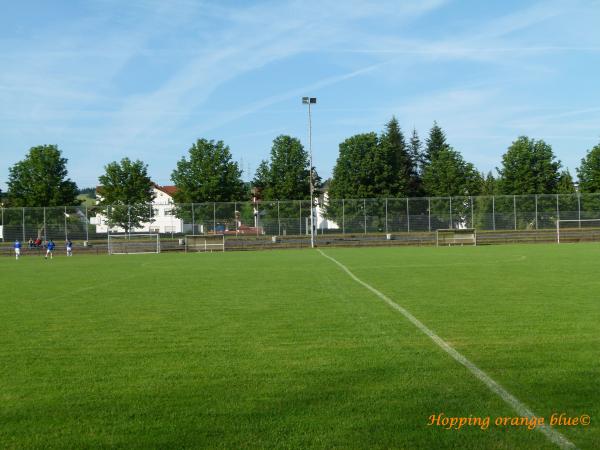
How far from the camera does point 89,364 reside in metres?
6.63

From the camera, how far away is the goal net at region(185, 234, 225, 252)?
137 ft

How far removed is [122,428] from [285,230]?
139 ft

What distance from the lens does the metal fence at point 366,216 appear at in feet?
153

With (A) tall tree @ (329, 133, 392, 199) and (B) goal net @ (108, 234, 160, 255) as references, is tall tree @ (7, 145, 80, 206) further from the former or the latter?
(A) tall tree @ (329, 133, 392, 199)

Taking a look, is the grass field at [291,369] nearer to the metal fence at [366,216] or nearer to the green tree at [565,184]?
the metal fence at [366,216]

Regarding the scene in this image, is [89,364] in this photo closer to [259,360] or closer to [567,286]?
[259,360]

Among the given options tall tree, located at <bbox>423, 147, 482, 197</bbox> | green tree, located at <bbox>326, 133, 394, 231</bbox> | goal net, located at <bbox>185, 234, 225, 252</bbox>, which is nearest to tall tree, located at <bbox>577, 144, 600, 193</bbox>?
tall tree, located at <bbox>423, 147, 482, 197</bbox>

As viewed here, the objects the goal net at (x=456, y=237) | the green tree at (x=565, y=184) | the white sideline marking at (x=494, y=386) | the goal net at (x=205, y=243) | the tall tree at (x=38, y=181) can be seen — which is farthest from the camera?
the green tree at (x=565, y=184)

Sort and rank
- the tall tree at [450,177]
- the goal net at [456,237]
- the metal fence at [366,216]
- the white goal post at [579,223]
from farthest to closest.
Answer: the tall tree at [450,177] → the metal fence at [366,216] → the white goal post at [579,223] → the goal net at [456,237]

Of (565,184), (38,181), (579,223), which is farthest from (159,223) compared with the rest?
(565,184)

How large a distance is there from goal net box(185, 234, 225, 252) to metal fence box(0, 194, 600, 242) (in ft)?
10.8

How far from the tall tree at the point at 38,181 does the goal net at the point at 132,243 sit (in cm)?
1969

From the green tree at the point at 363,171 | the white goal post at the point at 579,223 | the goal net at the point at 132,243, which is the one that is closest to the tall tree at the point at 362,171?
the green tree at the point at 363,171

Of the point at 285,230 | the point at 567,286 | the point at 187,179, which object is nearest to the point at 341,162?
the point at 187,179
